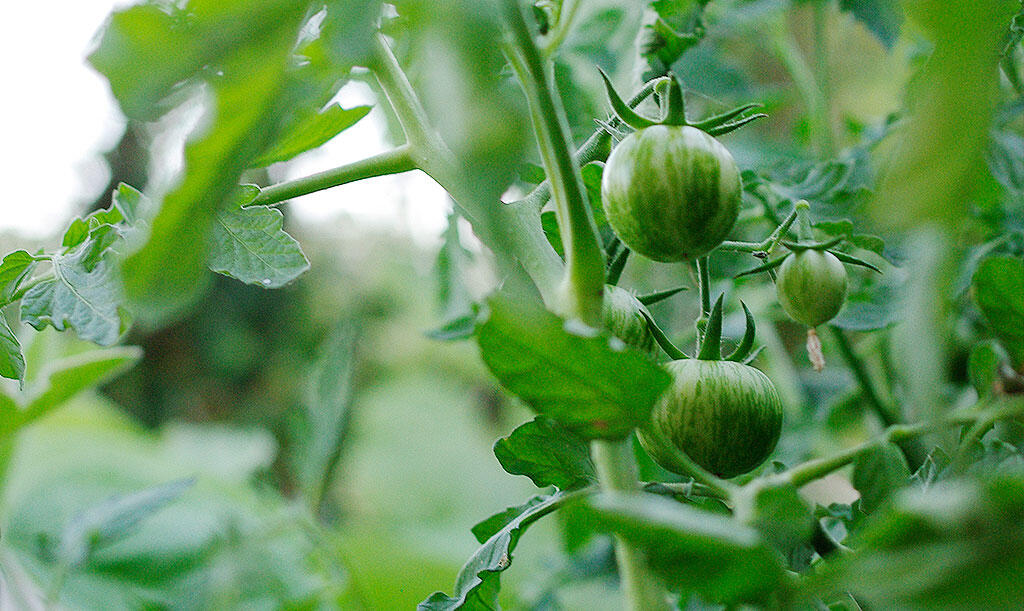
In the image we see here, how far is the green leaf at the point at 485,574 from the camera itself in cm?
23

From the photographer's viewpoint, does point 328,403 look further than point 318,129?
Yes

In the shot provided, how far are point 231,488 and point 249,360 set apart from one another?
160 cm

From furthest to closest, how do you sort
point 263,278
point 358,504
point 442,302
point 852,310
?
1. point 358,504
2. point 442,302
3. point 852,310
4. point 263,278

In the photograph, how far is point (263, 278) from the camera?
236 millimetres

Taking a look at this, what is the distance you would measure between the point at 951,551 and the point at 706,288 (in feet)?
0.44

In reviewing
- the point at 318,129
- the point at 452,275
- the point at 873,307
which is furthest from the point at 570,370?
the point at 452,275

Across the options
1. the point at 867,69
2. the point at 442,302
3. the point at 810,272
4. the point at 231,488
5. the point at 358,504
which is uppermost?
the point at 810,272

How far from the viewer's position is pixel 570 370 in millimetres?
169

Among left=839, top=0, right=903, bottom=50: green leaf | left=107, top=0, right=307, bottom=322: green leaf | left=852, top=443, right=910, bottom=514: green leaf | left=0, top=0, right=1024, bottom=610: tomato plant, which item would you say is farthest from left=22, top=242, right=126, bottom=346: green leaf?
left=839, top=0, right=903, bottom=50: green leaf

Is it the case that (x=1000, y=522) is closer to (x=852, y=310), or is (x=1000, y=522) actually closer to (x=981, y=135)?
(x=981, y=135)

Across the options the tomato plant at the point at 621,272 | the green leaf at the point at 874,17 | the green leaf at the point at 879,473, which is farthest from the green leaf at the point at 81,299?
the green leaf at the point at 874,17

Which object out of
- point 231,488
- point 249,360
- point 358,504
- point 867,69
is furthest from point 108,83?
point 249,360

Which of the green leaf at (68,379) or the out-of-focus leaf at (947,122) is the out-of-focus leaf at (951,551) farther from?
the green leaf at (68,379)

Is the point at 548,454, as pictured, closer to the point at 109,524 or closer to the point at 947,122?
the point at 947,122
